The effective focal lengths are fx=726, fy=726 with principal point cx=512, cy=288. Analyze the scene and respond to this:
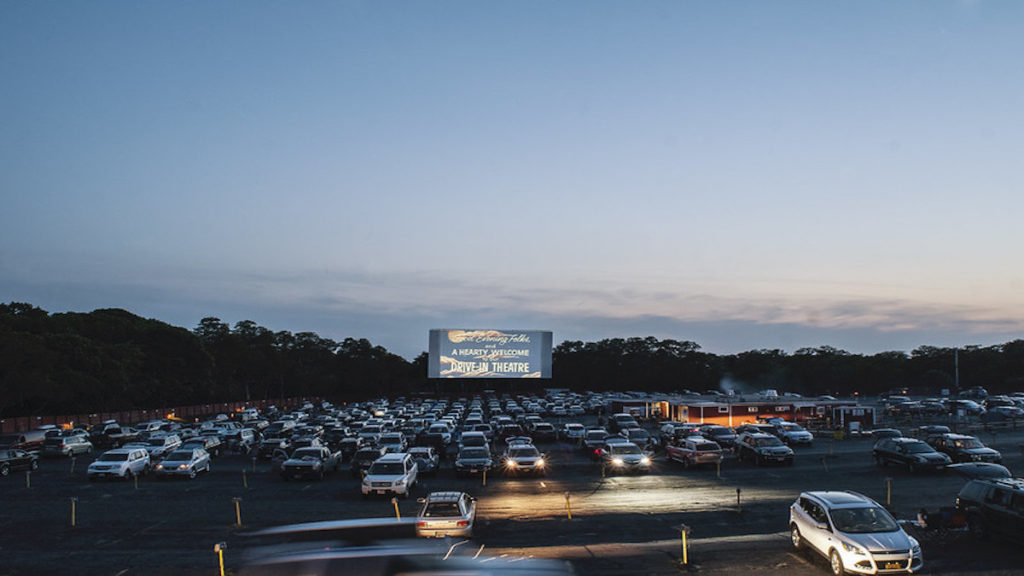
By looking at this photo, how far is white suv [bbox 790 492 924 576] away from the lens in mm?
14414

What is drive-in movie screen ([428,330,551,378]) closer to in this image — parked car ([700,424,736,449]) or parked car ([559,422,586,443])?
parked car ([559,422,586,443])

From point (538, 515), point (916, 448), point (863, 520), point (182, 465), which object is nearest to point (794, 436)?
point (916, 448)

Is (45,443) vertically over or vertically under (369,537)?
under

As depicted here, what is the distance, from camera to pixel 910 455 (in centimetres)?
3241

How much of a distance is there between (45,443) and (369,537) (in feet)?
143

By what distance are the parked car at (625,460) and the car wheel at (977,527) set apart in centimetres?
1695

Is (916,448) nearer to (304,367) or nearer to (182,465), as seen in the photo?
(182,465)

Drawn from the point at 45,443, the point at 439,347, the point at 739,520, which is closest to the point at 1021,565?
the point at 739,520

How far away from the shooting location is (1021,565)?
1584cm

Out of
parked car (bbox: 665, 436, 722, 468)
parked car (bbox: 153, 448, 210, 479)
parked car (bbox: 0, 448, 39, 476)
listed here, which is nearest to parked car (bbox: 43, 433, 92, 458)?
parked car (bbox: 0, 448, 39, 476)

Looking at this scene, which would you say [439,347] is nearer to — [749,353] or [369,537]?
[369,537]

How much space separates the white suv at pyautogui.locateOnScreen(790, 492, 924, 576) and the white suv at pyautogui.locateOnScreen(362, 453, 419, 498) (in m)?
14.7

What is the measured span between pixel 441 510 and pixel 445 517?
0.84ft

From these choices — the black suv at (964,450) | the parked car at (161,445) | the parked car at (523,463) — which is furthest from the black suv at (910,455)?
the parked car at (161,445)
